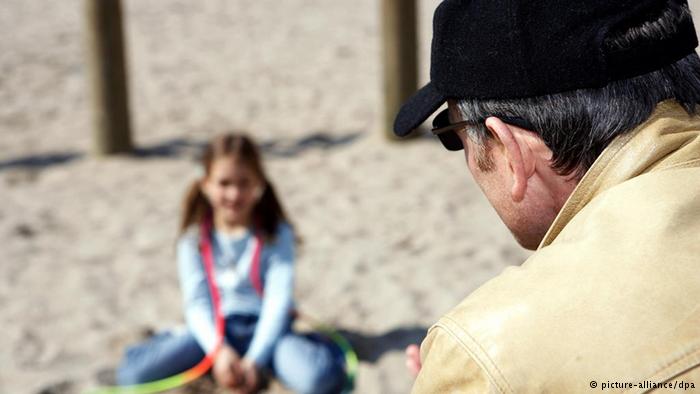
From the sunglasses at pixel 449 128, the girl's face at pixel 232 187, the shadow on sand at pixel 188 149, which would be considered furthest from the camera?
the shadow on sand at pixel 188 149

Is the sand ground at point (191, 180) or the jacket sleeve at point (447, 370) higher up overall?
the jacket sleeve at point (447, 370)

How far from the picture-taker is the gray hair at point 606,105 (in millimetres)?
1168

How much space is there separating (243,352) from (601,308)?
2.57m

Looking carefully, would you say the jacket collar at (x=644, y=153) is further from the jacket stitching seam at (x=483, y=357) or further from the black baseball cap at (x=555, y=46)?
the jacket stitching seam at (x=483, y=357)

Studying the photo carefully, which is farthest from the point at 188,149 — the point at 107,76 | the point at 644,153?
the point at 644,153

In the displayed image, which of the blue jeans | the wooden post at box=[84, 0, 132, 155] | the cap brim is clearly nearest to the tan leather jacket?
the cap brim

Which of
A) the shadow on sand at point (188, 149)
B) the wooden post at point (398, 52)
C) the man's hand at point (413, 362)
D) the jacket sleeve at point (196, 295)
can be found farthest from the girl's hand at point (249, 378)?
the wooden post at point (398, 52)

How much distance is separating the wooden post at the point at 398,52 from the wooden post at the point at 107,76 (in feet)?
5.10

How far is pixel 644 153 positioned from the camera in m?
1.14

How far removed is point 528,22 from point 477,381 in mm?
449

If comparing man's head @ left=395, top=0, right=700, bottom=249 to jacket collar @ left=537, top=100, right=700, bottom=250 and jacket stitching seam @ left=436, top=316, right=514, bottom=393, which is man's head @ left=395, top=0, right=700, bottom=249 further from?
jacket stitching seam @ left=436, top=316, right=514, bottom=393

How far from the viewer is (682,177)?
110 centimetres

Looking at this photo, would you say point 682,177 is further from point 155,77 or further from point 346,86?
point 155,77

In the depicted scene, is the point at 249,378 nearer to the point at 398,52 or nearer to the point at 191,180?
the point at 191,180
